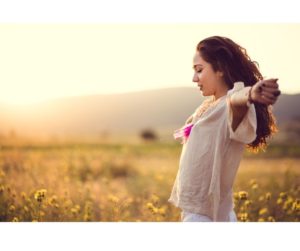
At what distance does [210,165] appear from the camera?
2859 millimetres

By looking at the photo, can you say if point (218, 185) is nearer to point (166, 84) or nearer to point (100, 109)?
point (166, 84)

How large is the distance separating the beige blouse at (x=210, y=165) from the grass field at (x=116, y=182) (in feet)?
2.90

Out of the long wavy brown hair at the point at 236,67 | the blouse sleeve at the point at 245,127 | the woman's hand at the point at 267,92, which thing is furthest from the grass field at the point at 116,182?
the woman's hand at the point at 267,92

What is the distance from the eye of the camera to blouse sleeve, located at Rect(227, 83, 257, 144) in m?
2.62

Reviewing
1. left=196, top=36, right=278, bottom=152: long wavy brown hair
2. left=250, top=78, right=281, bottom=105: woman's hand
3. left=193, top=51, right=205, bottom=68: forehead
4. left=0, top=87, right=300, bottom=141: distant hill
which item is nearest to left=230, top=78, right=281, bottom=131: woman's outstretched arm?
left=250, top=78, right=281, bottom=105: woman's hand

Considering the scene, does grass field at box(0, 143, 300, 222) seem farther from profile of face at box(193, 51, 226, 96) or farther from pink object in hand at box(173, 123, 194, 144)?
profile of face at box(193, 51, 226, 96)

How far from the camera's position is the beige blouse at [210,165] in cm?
280

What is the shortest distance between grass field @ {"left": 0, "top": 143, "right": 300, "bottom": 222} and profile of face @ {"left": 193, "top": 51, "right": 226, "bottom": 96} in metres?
1.03

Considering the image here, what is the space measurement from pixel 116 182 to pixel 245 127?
2.52 m

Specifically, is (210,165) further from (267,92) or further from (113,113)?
(113,113)
